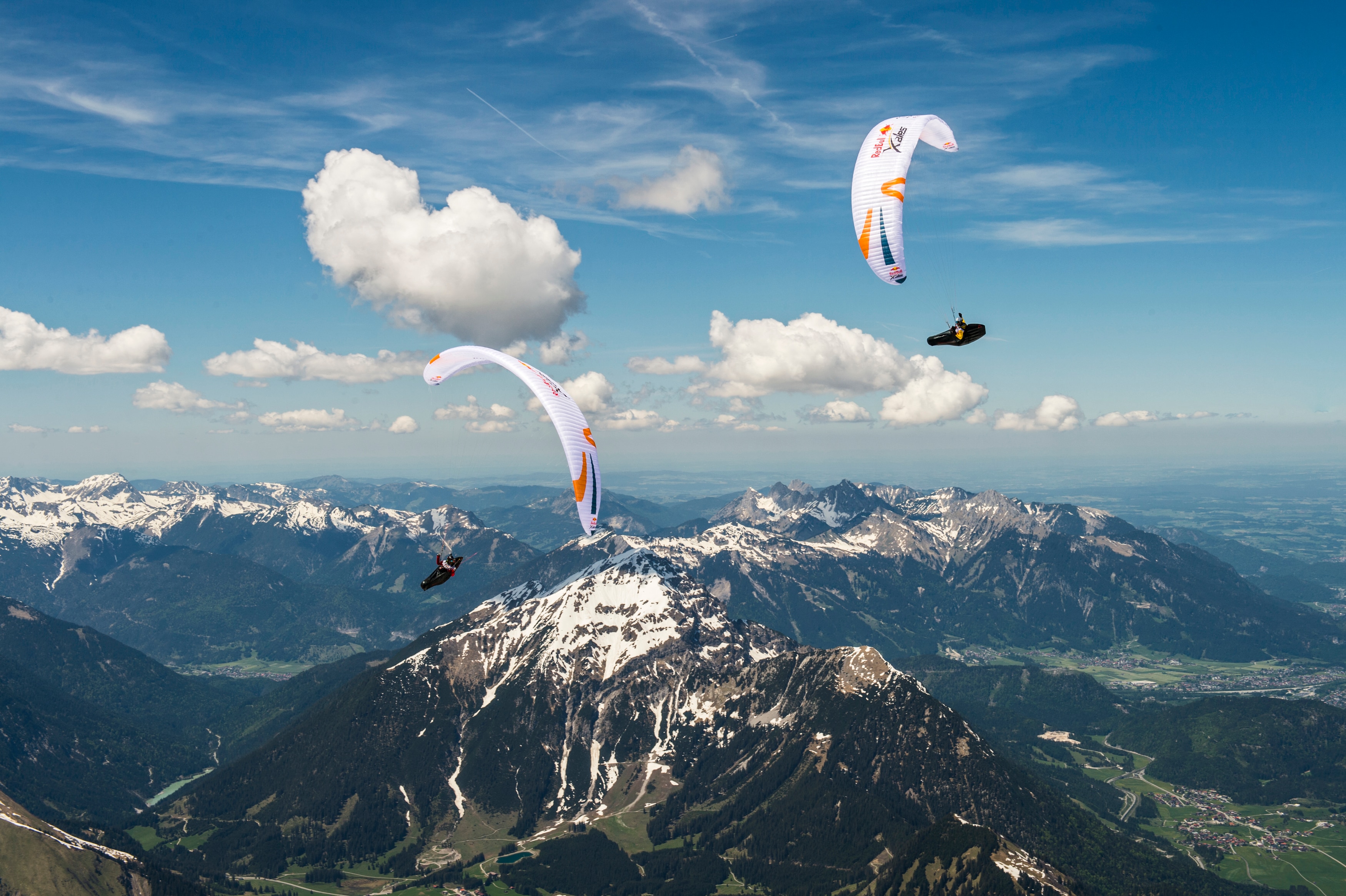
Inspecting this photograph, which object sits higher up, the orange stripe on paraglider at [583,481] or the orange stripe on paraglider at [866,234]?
the orange stripe on paraglider at [866,234]

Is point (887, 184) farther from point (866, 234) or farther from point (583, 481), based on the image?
point (583, 481)

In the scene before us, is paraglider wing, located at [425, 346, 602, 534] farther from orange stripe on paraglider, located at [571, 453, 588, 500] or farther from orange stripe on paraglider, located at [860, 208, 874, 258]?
orange stripe on paraglider, located at [860, 208, 874, 258]

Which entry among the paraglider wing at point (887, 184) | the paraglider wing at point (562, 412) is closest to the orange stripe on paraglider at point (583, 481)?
the paraglider wing at point (562, 412)

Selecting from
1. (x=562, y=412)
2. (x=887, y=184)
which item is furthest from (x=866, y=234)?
(x=562, y=412)

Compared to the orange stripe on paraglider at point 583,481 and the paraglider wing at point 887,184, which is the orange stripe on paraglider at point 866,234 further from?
the orange stripe on paraglider at point 583,481

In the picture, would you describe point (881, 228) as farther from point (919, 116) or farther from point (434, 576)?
point (434, 576)

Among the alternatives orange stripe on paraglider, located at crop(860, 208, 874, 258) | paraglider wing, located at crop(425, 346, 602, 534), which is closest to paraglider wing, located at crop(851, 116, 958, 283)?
orange stripe on paraglider, located at crop(860, 208, 874, 258)
